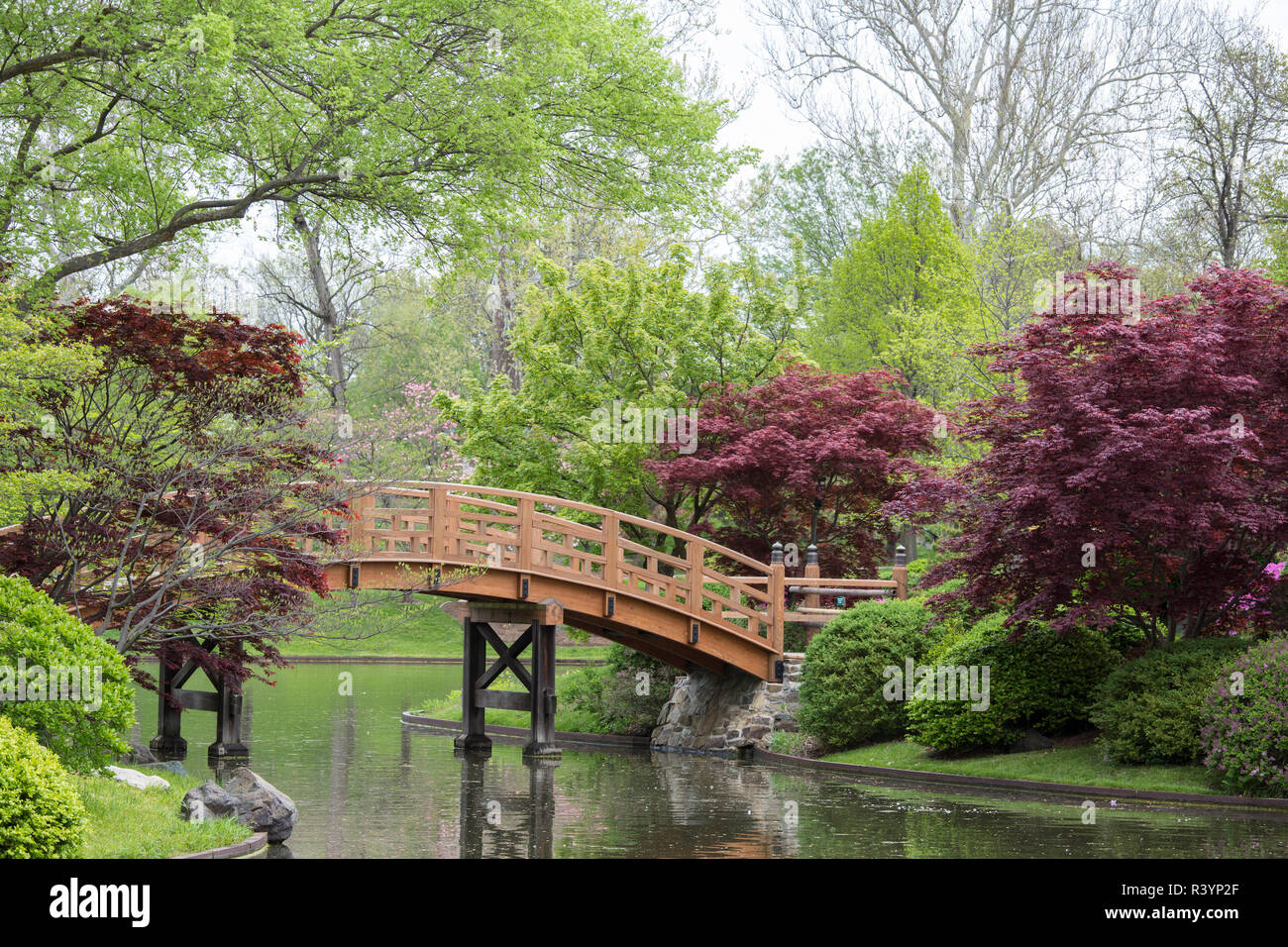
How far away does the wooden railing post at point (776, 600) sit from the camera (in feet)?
75.3

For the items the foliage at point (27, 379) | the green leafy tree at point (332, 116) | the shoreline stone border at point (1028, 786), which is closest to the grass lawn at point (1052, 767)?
the shoreline stone border at point (1028, 786)

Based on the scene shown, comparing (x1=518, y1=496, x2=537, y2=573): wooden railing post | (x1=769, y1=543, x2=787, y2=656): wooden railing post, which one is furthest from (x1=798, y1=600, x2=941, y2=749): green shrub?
(x1=518, y1=496, x2=537, y2=573): wooden railing post

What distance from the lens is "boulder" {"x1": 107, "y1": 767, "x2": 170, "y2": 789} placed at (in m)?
13.5

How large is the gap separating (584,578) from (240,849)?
10.3 meters

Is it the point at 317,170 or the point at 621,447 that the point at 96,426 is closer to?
the point at 317,170

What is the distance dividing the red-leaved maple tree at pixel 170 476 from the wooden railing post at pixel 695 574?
24.5 feet

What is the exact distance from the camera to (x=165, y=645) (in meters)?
17.5

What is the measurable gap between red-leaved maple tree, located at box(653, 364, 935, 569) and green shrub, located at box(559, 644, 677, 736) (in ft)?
8.77

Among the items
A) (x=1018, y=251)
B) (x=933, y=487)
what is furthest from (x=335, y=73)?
(x=1018, y=251)

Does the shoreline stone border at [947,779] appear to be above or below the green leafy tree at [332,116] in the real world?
below

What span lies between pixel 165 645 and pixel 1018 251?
843 inches
